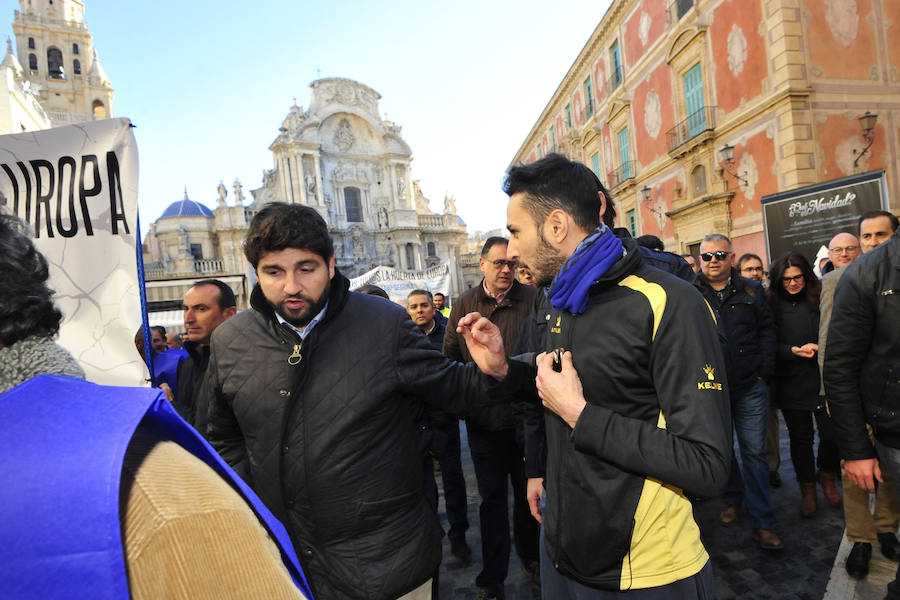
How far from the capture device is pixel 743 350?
3645mm

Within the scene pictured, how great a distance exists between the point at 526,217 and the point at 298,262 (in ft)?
2.89

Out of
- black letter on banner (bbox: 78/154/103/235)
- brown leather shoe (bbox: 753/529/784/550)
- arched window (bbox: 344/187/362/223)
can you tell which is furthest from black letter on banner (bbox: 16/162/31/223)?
arched window (bbox: 344/187/362/223)

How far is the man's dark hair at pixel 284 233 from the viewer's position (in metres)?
1.78

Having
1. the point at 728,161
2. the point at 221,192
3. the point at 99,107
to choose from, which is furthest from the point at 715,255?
the point at 99,107

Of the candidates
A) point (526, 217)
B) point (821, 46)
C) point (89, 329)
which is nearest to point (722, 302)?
point (526, 217)

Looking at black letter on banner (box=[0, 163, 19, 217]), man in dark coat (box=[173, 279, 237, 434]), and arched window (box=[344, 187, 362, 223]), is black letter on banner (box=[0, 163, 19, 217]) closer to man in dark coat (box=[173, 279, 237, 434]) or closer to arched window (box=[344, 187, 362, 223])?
man in dark coat (box=[173, 279, 237, 434])

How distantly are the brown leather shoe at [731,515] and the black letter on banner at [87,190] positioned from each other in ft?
15.8

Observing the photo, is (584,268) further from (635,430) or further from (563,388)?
(635,430)

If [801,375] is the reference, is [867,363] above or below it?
above

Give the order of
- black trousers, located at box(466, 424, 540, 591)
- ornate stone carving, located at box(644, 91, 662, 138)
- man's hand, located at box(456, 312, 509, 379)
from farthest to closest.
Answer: ornate stone carving, located at box(644, 91, 662, 138)
black trousers, located at box(466, 424, 540, 591)
man's hand, located at box(456, 312, 509, 379)

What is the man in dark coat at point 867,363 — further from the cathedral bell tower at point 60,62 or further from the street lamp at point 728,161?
the cathedral bell tower at point 60,62

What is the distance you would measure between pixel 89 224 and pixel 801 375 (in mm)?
5152

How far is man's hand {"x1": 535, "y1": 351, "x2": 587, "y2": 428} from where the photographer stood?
1.42 metres

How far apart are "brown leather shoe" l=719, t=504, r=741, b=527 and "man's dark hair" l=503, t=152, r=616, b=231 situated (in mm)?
3302
